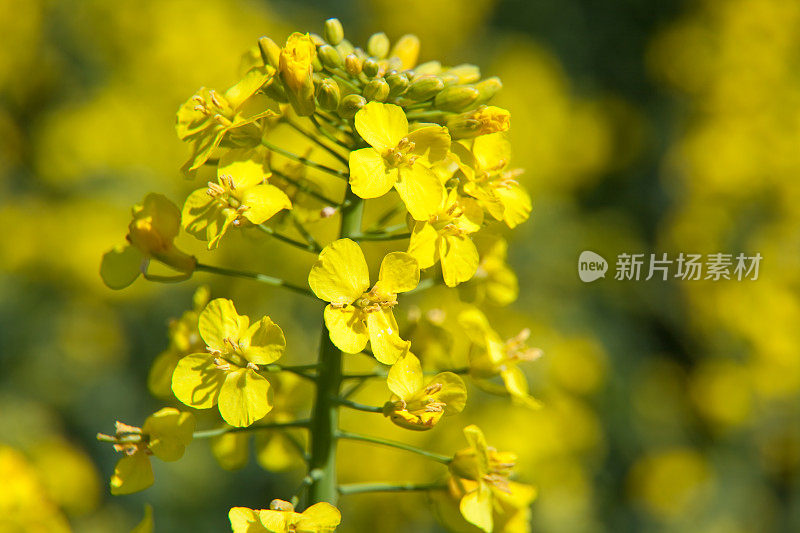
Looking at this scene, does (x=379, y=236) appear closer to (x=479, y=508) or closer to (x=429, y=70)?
(x=429, y=70)

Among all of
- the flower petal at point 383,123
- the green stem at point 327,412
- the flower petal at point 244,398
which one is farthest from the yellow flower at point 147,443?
the flower petal at point 383,123

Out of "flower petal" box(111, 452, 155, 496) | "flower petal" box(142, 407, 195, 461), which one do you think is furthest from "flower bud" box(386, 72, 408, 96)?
"flower petal" box(111, 452, 155, 496)

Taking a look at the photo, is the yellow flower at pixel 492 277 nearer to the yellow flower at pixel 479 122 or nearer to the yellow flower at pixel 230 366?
the yellow flower at pixel 479 122

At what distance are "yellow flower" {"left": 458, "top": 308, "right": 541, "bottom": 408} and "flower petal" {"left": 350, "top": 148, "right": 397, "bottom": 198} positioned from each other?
19.9 inches

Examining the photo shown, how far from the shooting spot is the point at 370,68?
1.78m

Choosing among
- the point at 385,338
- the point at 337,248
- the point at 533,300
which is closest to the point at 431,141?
the point at 337,248

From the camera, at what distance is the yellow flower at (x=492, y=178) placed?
68.7 inches

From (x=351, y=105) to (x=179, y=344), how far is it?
0.73m

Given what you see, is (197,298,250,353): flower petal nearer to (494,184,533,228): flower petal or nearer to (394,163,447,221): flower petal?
(394,163,447,221): flower petal

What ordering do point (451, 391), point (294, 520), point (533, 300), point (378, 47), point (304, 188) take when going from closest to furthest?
point (294, 520) → point (451, 391) → point (304, 188) → point (378, 47) → point (533, 300)

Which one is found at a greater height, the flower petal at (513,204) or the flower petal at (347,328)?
the flower petal at (513,204)

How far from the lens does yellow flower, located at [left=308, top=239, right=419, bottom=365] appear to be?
1.57m

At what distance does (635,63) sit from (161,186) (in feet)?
22.3

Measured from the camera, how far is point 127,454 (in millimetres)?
1739
